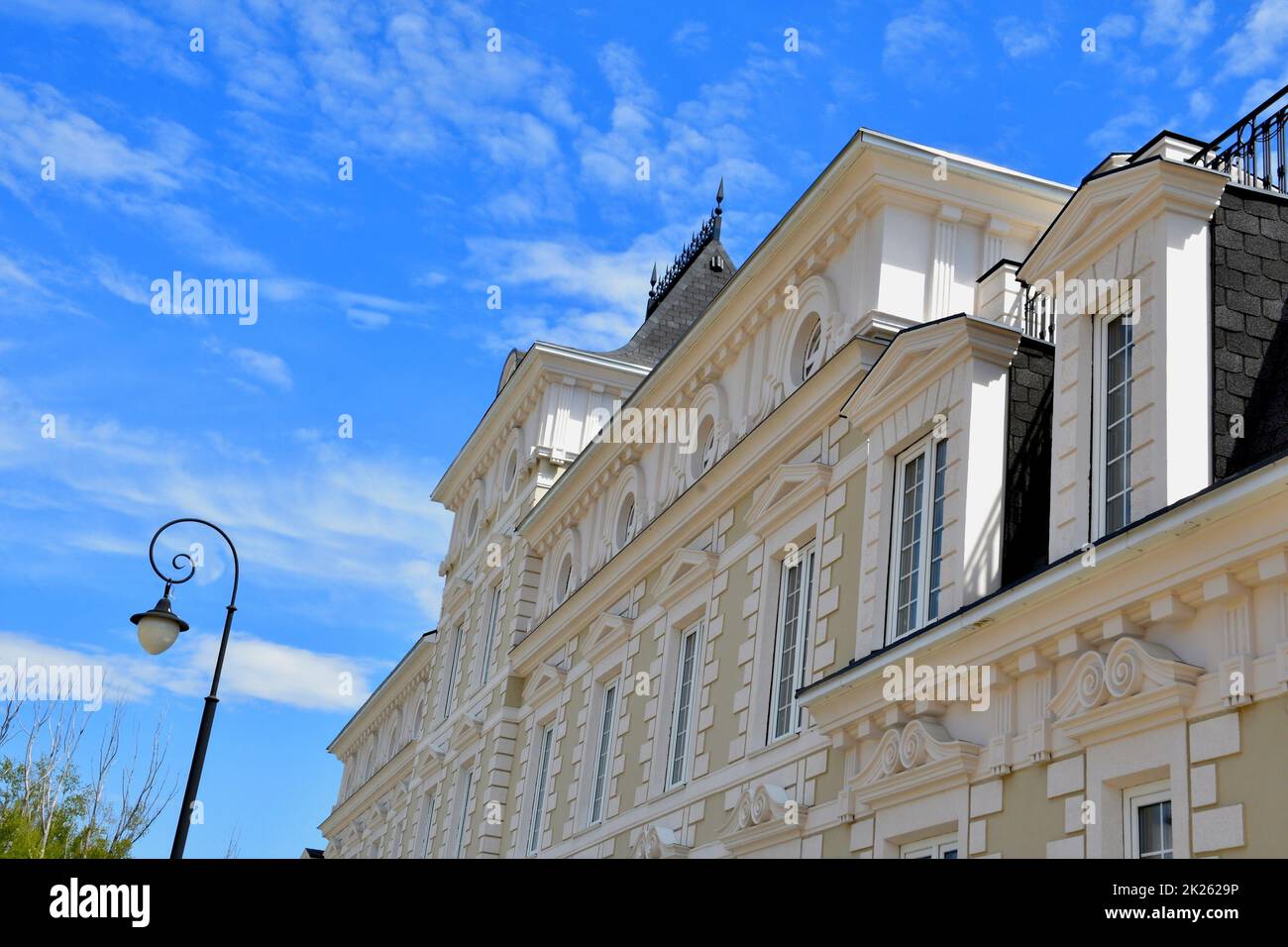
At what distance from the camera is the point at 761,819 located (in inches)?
585

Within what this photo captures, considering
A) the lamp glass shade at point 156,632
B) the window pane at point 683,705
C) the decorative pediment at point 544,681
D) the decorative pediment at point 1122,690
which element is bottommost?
the decorative pediment at point 1122,690

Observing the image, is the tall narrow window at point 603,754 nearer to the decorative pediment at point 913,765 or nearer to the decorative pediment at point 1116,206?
the decorative pediment at point 913,765

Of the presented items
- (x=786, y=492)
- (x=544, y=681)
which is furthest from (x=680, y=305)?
(x=786, y=492)

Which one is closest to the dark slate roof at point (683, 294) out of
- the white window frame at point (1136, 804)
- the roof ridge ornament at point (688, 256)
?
the roof ridge ornament at point (688, 256)

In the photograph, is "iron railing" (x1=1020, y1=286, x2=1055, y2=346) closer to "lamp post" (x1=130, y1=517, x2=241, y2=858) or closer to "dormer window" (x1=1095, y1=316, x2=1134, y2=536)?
"dormer window" (x1=1095, y1=316, x2=1134, y2=536)

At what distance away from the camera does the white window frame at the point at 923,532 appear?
13117mm

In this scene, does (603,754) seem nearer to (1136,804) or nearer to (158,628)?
(158,628)

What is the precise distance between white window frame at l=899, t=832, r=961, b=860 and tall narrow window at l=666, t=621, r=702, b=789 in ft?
18.4

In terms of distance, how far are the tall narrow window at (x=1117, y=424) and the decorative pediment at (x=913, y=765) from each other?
2.17 meters

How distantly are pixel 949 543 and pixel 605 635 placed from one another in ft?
32.9
